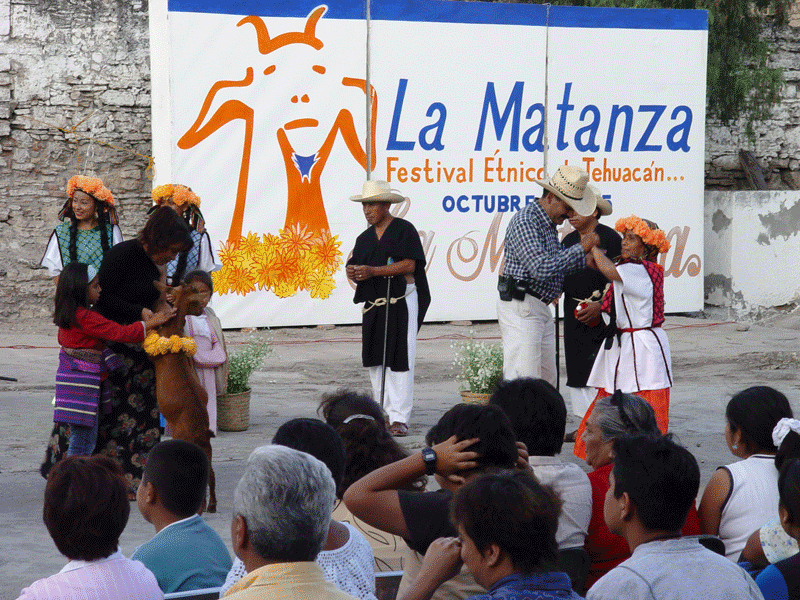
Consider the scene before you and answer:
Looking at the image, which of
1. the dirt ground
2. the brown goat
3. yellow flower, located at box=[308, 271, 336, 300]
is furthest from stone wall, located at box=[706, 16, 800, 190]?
the brown goat

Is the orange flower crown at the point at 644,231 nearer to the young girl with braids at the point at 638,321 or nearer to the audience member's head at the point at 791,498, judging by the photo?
the young girl with braids at the point at 638,321

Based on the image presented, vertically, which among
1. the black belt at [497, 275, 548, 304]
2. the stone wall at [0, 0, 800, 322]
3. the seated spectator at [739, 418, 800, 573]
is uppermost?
the stone wall at [0, 0, 800, 322]

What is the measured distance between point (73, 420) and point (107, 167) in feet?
23.5

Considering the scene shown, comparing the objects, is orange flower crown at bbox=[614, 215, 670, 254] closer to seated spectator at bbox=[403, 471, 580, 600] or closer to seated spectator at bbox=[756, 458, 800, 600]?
seated spectator at bbox=[756, 458, 800, 600]

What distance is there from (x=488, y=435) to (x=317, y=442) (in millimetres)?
505

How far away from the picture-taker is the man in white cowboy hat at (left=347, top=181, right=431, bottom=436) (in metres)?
7.03

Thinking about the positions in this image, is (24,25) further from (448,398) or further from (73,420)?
(73,420)

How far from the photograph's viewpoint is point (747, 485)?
3152mm

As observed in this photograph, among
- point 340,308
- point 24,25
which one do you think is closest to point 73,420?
point 340,308

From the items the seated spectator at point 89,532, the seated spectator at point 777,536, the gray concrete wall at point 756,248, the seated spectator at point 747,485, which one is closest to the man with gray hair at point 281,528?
the seated spectator at point 89,532

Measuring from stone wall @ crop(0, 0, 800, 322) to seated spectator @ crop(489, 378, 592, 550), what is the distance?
9104 millimetres

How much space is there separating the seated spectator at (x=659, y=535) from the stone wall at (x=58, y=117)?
990 centimetres

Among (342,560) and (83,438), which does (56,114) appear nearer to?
(83,438)

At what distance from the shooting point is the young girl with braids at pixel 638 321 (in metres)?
5.92
